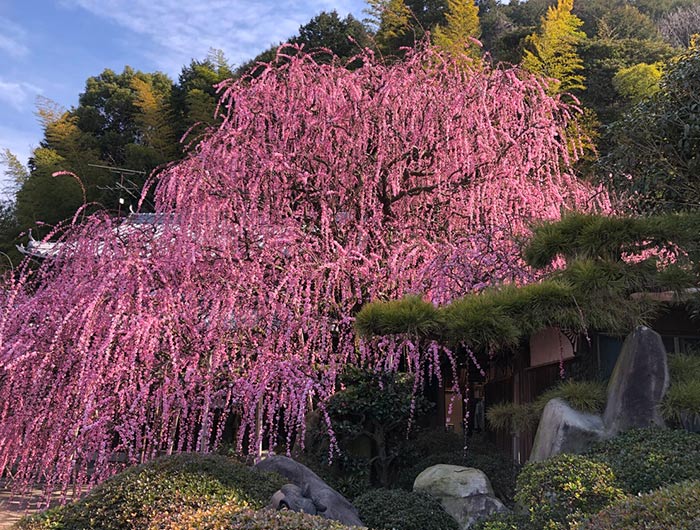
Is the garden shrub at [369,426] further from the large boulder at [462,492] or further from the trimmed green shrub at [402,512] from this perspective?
the trimmed green shrub at [402,512]

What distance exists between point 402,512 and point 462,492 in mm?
834

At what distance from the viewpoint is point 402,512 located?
5500 mm

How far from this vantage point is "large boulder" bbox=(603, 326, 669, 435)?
5332mm

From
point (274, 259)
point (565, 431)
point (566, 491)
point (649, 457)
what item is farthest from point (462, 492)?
point (274, 259)

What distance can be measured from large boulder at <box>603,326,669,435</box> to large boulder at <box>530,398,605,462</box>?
6.3 inches

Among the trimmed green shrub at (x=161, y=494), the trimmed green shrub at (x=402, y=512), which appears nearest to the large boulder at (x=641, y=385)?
the trimmed green shrub at (x=402, y=512)

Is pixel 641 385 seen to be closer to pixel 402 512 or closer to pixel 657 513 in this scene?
pixel 402 512

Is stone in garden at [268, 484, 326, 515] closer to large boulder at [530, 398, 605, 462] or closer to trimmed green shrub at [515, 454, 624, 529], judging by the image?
trimmed green shrub at [515, 454, 624, 529]

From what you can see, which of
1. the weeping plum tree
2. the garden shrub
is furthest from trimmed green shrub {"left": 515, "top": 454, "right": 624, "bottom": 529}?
the garden shrub

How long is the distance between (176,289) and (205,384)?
1.03m

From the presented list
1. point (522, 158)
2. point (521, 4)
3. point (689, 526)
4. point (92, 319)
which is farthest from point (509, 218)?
point (521, 4)

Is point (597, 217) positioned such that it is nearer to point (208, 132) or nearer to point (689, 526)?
point (689, 526)

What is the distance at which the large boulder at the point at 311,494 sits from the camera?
4.71 m

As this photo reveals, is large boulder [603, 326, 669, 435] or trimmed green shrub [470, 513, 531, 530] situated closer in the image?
trimmed green shrub [470, 513, 531, 530]
